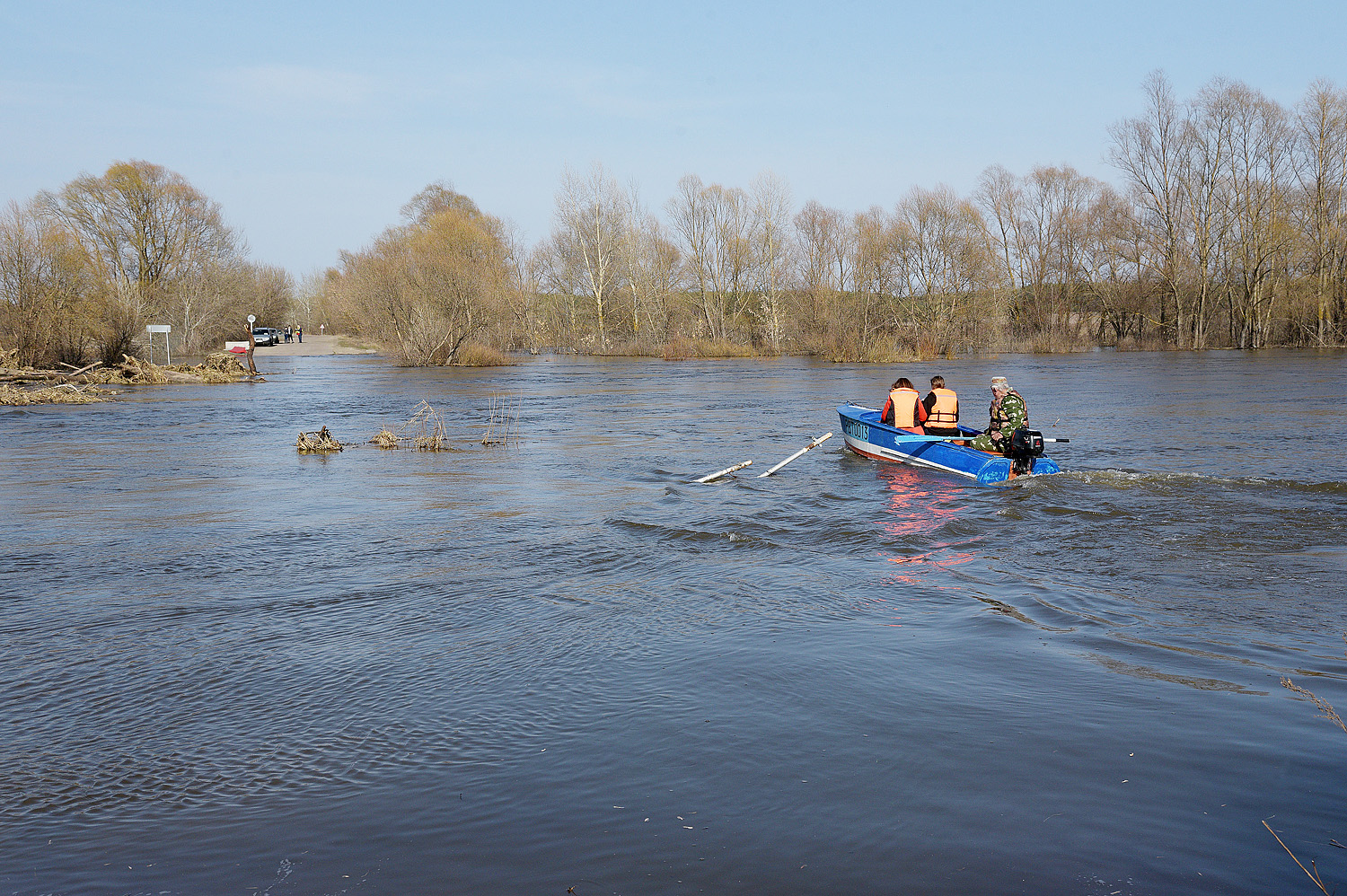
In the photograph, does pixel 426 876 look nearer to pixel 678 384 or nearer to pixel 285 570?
pixel 285 570

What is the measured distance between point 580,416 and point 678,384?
11817 mm

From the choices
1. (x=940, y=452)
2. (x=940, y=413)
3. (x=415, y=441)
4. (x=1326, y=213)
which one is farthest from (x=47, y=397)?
(x=1326, y=213)

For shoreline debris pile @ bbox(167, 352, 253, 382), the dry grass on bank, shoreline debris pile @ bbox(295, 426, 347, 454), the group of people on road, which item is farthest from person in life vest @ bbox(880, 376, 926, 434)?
shoreline debris pile @ bbox(167, 352, 253, 382)

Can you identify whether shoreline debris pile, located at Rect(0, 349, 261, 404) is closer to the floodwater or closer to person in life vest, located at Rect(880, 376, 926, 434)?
the floodwater

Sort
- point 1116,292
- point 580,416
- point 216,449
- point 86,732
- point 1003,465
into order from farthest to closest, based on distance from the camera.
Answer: point 1116,292, point 580,416, point 216,449, point 1003,465, point 86,732

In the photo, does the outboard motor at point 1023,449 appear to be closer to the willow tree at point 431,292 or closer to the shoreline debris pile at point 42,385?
the shoreline debris pile at point 42,385

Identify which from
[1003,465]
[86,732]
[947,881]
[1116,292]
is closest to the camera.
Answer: [947,881]

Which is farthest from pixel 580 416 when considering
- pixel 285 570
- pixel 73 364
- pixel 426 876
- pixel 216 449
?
pixel 73 364

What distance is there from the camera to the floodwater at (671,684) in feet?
12.6

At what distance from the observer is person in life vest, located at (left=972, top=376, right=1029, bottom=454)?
1298 cm

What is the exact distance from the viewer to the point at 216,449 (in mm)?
17219

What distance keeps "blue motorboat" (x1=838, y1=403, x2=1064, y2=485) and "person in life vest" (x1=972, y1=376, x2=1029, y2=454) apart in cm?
18

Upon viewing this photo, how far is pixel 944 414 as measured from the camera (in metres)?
14.6

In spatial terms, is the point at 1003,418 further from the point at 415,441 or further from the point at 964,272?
the point at 964,272
